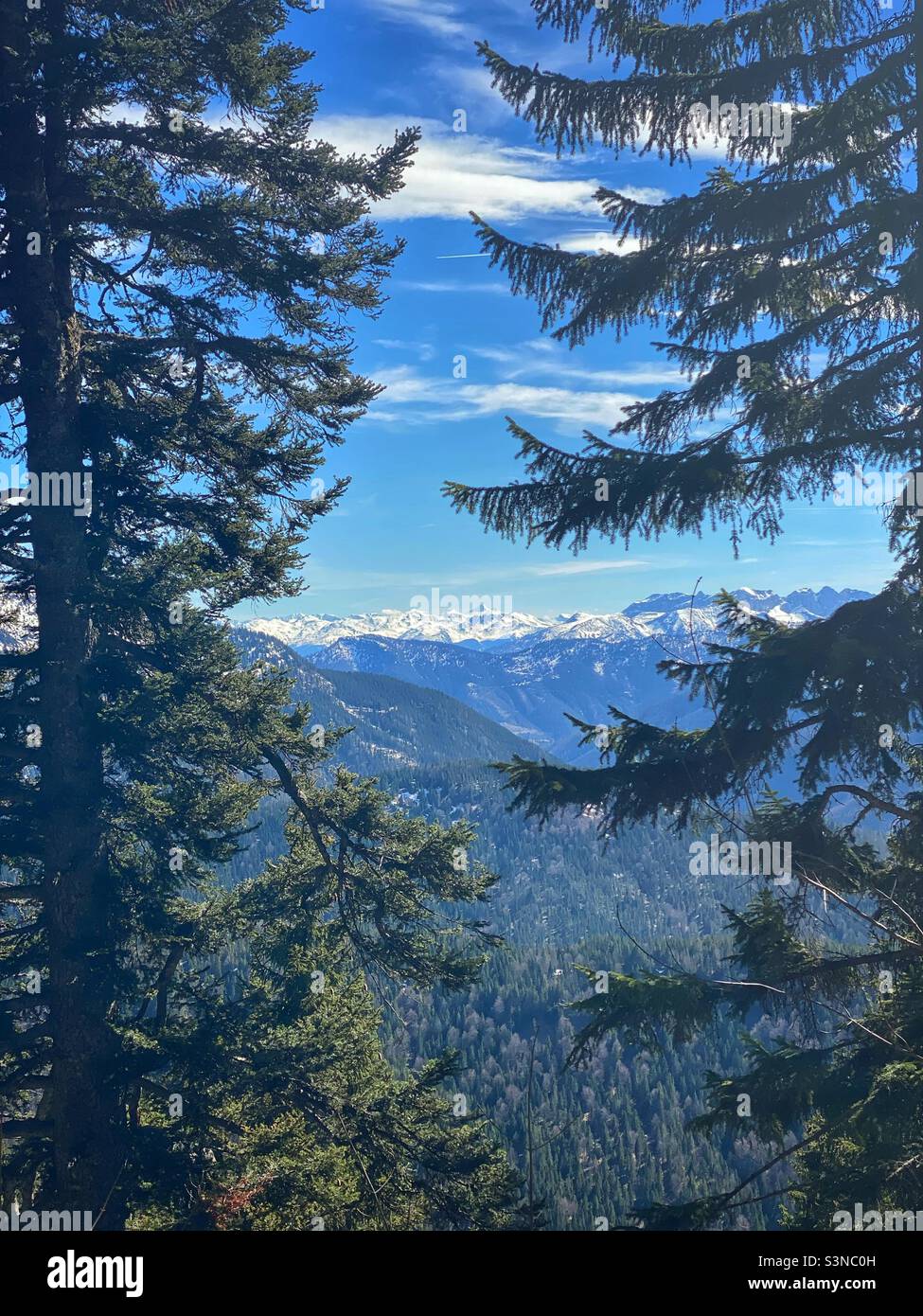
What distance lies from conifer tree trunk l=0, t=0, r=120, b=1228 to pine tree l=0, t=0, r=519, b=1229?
0.12 ft

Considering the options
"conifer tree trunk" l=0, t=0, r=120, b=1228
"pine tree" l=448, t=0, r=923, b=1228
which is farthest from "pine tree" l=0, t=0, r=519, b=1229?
"pine tree" l=448, t=0, r=923, b=1228

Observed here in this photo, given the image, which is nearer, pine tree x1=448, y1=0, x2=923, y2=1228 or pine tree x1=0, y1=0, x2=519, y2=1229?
pine tree x1=448, y1=0, x2=923, y2=1228

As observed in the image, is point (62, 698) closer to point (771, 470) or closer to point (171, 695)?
point (171, 695)

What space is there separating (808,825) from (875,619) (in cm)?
231

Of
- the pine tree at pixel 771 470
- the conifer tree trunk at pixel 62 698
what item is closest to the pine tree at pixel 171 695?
the conifer tree trunk at pixel 62 698

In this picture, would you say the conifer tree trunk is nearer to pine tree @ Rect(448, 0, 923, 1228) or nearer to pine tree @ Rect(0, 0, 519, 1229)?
pine tree @ Rect(0, 0, 519, 1229)

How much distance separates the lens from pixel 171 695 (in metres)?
10.3

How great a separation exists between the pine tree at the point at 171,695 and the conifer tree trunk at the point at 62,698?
0.04 meters

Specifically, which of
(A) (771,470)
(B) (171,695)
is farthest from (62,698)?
(A) (771,470)

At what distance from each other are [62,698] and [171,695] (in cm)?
166

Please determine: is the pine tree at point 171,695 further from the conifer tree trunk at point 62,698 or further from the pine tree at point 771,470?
the pine tree at point 771,470

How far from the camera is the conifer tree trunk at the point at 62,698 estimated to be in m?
10.1

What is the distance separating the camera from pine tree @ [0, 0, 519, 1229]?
402 inches
